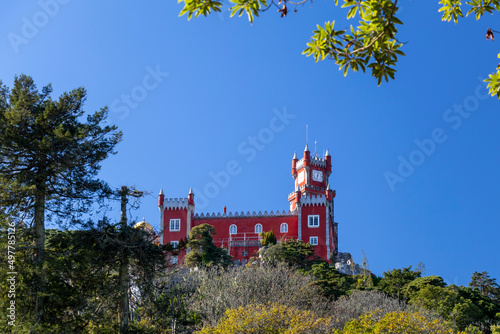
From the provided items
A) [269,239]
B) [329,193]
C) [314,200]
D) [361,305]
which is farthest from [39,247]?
[329,193]

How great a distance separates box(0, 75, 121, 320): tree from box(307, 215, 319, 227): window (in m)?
34.4

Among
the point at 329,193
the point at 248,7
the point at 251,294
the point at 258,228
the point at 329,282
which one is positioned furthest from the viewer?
the point at 329,193

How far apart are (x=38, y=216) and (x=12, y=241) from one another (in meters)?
1.66

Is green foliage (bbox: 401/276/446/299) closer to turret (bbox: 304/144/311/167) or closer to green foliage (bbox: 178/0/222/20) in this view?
turret (bbox: 304/144/311/167)

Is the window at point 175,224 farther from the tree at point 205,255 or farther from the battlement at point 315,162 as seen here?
the battlement at point 315,162

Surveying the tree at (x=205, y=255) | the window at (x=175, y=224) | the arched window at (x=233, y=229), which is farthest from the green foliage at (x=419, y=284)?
the window at (x=175, y=224)

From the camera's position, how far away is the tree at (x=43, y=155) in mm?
18797

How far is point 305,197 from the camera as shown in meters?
55.0

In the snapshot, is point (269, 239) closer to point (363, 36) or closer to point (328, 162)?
point (328, 162)

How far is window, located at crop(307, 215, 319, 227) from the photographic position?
53147mm

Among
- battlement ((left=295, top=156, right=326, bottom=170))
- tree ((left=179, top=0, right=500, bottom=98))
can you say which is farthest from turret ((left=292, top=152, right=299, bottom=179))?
tree ((left=179, top=0, right=500, bottom=98))

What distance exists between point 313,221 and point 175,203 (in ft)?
41.0

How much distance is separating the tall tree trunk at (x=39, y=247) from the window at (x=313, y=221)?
117 ft

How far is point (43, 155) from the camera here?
1903 centimetres
